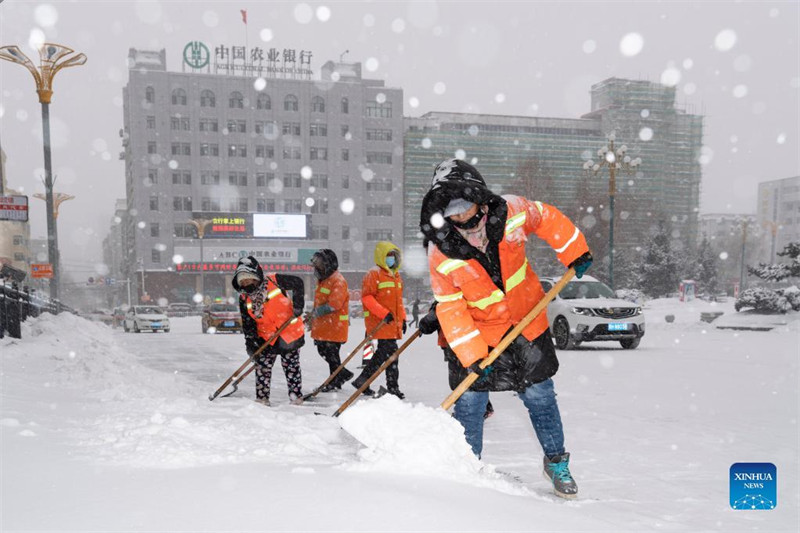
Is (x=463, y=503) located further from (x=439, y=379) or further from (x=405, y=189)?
(x=405, y=189)

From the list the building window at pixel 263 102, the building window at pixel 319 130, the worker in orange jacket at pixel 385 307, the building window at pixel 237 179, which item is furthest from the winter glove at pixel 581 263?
the building window at pixel 263 102

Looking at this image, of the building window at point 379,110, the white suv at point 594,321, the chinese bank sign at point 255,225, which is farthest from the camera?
the building window at point 379,110

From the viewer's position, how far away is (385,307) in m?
6.82

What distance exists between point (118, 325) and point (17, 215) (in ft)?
78.1

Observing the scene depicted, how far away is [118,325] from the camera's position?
34219 millimetres

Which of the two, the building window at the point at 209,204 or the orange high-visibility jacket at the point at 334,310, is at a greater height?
the building window at the point at 209,204

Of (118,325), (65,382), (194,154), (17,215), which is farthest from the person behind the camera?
(194,154)

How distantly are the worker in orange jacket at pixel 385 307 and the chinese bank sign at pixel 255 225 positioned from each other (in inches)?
2358

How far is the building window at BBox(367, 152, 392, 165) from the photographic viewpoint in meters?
70.8

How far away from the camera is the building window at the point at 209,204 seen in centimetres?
6519

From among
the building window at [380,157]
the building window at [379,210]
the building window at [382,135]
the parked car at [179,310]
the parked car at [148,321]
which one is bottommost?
the parked car at [179,310]

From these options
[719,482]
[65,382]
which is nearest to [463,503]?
[719,482]

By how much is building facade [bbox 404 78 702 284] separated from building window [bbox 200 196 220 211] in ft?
82.7

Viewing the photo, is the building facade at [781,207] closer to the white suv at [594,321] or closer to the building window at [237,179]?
the building window at [237,179]
